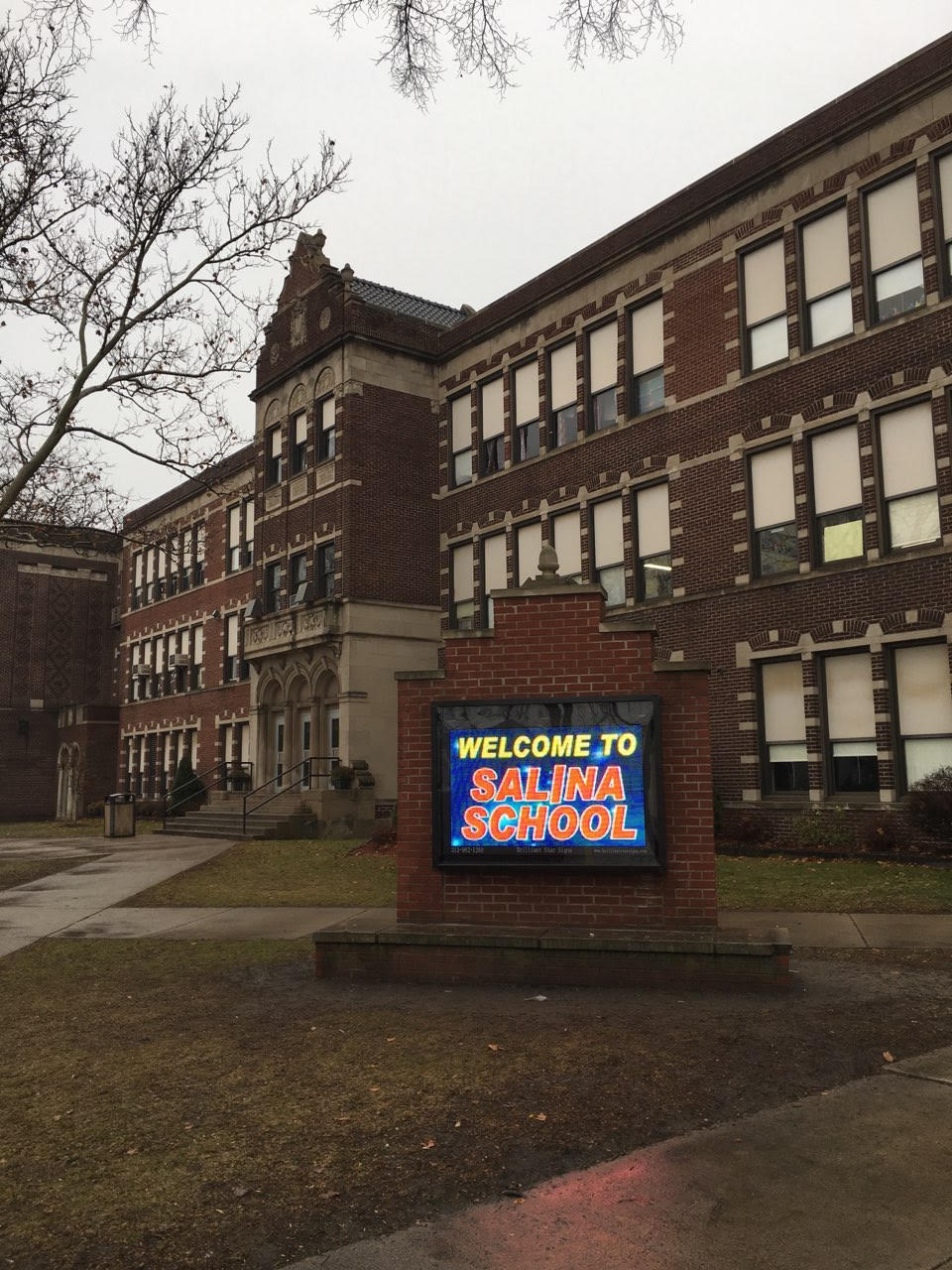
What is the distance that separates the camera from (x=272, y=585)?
32625 millimetres

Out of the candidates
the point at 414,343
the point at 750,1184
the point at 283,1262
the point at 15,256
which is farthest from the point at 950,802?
the point at 414,343

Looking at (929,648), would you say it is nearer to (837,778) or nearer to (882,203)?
(837,778)

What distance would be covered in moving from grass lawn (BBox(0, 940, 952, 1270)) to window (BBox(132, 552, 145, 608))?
132ft

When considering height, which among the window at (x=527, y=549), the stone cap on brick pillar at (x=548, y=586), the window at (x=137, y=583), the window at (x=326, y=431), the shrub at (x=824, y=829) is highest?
the window at (x=326, y=431)

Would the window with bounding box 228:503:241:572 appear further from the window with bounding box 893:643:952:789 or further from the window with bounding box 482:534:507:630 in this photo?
the window with bounding box 893:643:952:789

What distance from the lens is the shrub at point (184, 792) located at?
32.9m

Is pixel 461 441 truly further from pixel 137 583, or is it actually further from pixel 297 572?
pixel 137 583

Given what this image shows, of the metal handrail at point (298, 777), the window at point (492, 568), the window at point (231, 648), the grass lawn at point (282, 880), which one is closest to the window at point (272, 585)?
the metal handrail at point (298, 777)

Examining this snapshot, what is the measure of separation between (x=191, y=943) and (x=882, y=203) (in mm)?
17452

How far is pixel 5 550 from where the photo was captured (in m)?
49.2

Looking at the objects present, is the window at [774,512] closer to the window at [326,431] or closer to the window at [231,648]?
the window at [326,431]

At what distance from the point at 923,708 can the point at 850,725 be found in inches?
58.0

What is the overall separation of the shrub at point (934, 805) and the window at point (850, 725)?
149cm

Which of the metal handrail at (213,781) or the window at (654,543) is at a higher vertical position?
the window at (654,543)
